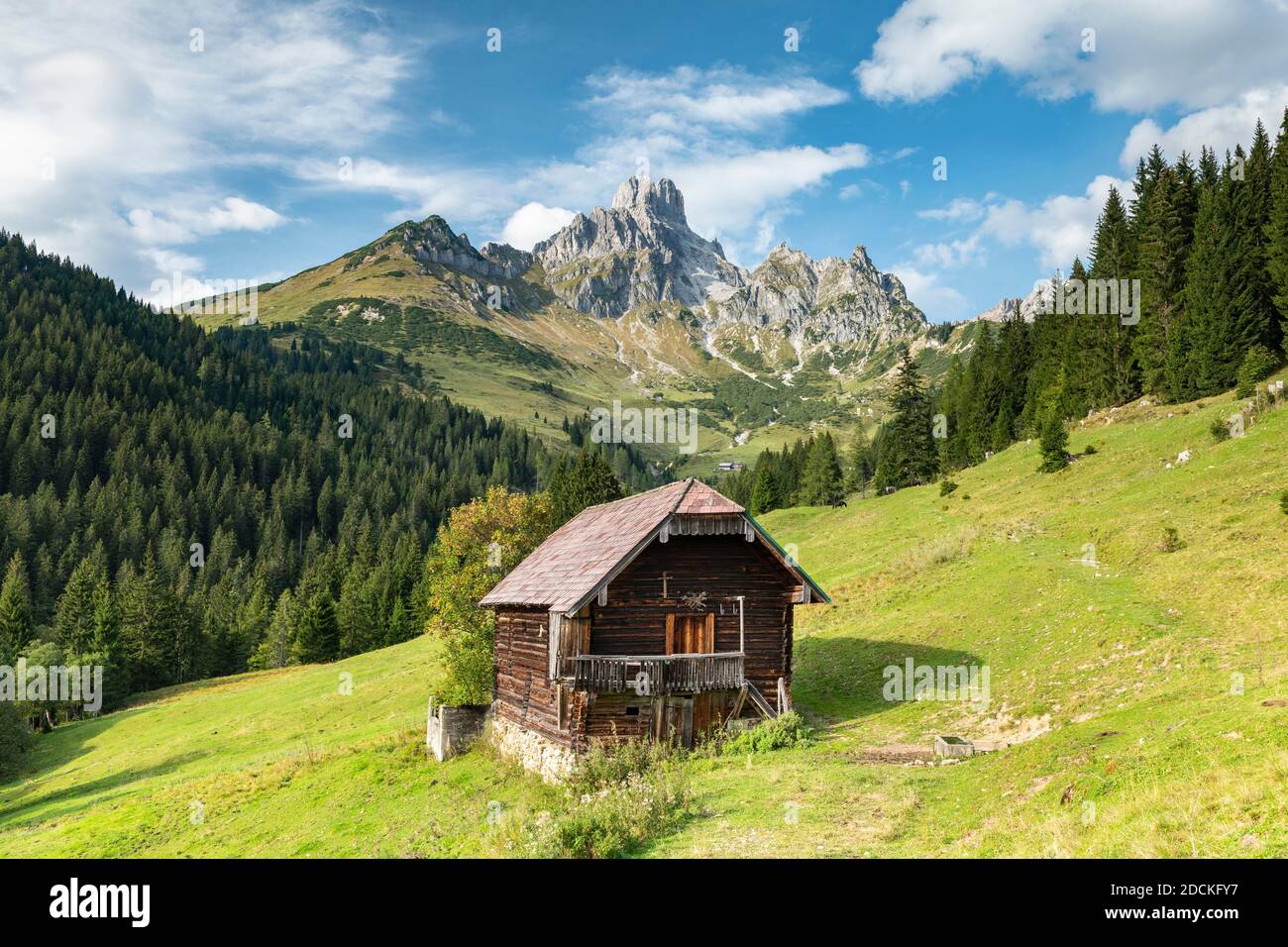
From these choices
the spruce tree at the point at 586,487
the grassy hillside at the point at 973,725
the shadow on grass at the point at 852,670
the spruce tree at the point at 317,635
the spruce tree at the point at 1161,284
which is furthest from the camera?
the spruce tree at the point at 317,635

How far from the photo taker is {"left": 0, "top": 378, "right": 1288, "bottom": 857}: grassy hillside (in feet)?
43.0

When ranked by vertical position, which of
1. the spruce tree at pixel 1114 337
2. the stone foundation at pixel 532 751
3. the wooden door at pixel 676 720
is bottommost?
the stone foundation at pixel 532 751

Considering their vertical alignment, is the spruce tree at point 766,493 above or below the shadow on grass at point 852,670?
above

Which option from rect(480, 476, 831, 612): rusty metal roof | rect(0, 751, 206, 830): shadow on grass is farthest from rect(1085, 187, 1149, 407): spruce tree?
rect(0, 751, 206, 830): shadow on grass

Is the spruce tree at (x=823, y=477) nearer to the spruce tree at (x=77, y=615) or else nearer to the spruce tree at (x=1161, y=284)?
the spruce tree at (x=1161, y=284)

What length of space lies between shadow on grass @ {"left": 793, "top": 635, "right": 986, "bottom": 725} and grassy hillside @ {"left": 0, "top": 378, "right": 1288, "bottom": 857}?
16cm

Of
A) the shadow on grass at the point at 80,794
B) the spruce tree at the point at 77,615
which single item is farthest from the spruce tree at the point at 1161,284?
Result: the spruce tree at the point at 77,615

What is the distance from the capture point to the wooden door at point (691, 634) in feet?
88.9

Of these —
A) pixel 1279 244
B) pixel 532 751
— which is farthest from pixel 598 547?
pixel 1279 244

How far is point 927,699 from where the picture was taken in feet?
92.1

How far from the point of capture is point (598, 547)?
96.4 feet

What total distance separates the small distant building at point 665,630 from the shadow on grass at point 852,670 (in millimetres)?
3533

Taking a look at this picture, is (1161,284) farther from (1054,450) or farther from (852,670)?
(852,670)

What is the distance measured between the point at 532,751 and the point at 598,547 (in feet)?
28.2
